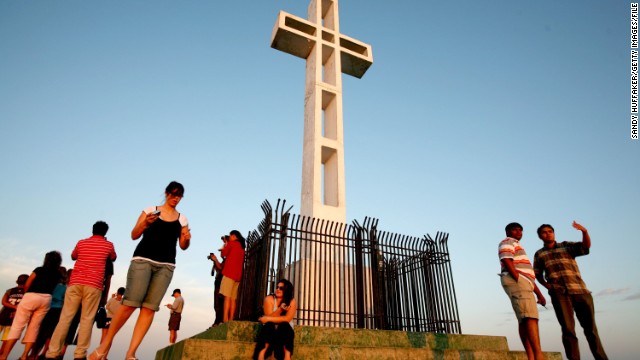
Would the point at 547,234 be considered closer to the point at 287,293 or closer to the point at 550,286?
the point at 550,286

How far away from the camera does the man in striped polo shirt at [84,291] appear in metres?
4.59

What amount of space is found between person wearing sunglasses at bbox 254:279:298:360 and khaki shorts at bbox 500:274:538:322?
2696 mm

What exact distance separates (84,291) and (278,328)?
7.58ft

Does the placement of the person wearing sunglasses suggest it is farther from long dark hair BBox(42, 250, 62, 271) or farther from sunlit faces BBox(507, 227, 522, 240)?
long dark hair BBox(42, 250, 62, 271)

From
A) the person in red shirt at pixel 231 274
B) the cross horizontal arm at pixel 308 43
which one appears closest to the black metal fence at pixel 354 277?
the person in red shirt at pixel 231 274

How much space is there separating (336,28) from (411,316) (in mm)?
9682

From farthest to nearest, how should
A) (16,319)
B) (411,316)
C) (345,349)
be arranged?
(411,316) < (16,319) < (345,349)

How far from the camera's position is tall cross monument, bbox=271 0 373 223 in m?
10.4

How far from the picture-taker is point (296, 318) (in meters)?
7.10

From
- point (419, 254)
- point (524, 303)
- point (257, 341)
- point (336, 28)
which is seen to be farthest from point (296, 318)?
point (336, 28)

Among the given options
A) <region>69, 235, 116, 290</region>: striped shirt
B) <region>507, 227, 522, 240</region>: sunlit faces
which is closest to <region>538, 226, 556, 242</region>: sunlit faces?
<region>507, 227, 522, 240</region>: sunlit faces

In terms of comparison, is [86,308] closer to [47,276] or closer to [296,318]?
[47,276]

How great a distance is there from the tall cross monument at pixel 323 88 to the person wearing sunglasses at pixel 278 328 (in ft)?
14.9

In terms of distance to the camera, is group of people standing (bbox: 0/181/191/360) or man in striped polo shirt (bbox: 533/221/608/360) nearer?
group of people standing (bbox: 0/181/191/360)
